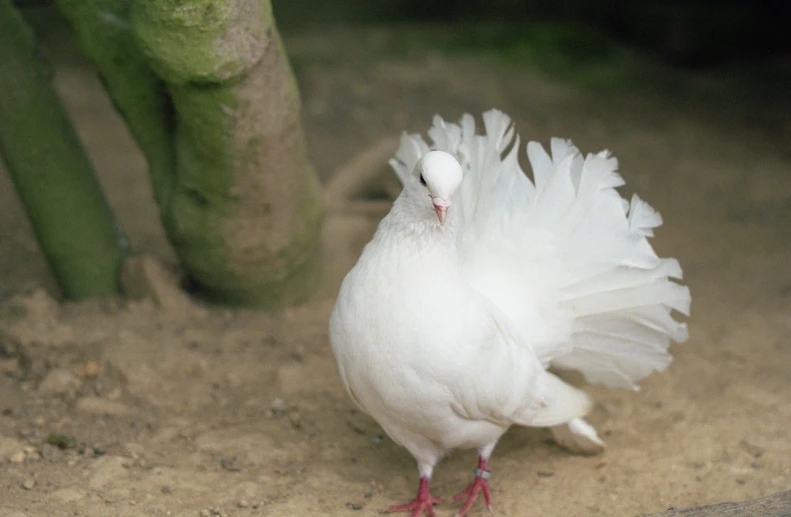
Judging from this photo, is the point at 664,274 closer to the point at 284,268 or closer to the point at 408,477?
the point at 408,477

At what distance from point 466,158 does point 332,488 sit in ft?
4.72

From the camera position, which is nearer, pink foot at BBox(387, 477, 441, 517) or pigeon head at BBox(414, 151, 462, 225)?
pigeon head at BBox(414, 151, 462, 225)

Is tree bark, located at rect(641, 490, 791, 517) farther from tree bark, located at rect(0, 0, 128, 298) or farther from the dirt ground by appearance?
tree bark, located at rect(0, 0, 128, 298)

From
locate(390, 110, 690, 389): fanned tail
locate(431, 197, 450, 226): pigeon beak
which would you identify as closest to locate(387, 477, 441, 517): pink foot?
locate(390, 110, 690, 389): fanned tail

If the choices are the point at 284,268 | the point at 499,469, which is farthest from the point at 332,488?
the point at 284,268

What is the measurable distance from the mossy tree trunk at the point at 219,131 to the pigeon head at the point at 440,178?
1.04m

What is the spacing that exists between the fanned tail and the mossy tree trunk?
0.66 m

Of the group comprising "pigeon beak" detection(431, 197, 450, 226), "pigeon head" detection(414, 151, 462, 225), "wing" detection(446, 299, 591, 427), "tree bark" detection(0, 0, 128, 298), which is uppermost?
"pigeon head" detection(414, 151, 462, 225)

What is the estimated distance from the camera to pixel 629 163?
6992 mm

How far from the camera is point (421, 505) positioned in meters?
3.40

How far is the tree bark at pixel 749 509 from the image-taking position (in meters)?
2.65

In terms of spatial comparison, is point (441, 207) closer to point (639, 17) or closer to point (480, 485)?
point (480, 485)

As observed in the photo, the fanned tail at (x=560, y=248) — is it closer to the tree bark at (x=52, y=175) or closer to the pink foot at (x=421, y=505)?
the pink foot at (x=421, y=505)

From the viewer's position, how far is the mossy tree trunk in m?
3.33
